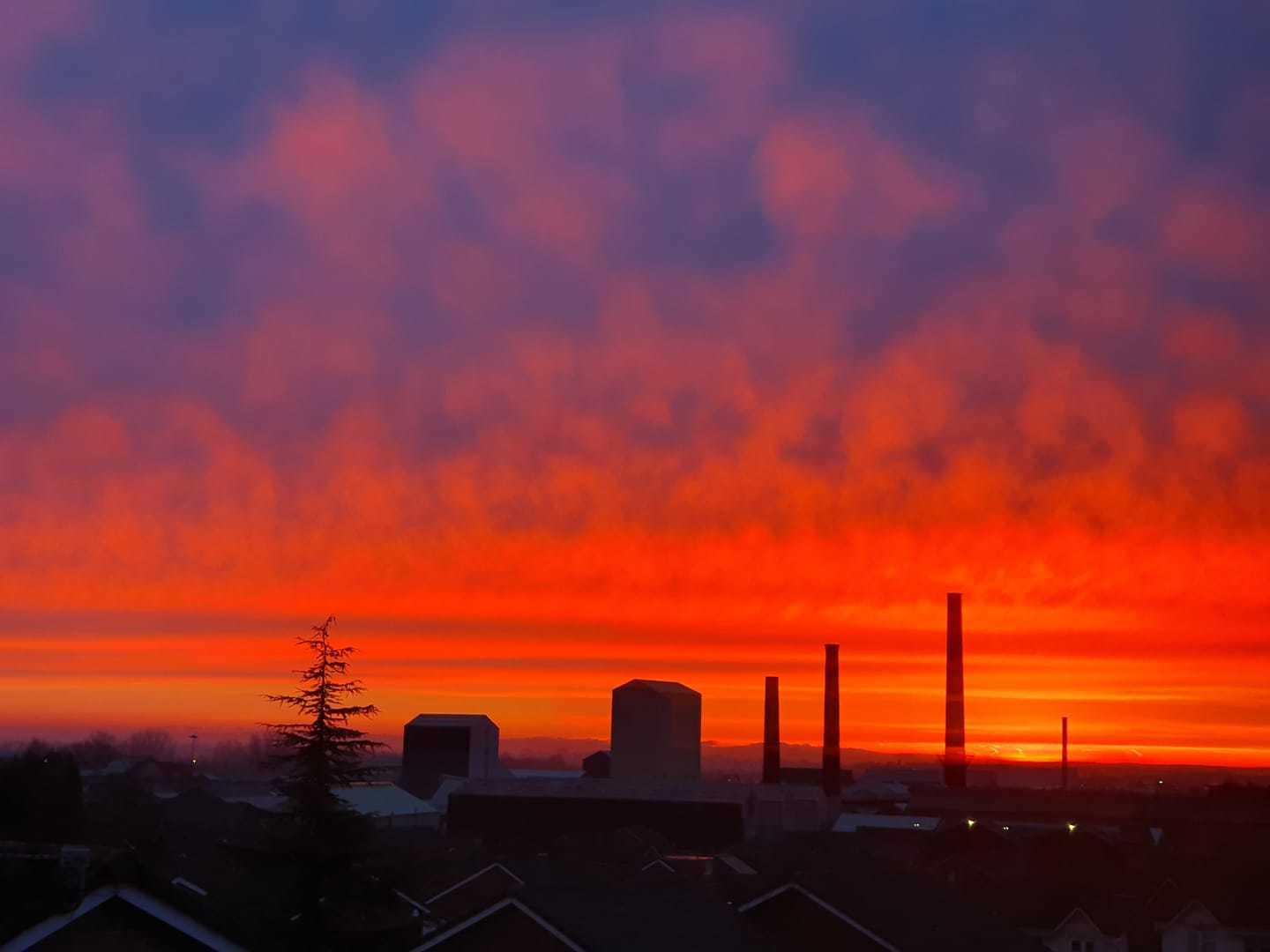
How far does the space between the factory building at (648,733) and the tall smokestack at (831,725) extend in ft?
51.0

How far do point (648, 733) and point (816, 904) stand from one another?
306 feet

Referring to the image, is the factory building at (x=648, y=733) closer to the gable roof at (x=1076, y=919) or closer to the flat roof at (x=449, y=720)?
the flat roof at (x=449, y=720)

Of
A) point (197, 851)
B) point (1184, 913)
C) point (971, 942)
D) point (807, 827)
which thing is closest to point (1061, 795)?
point (807, 827)

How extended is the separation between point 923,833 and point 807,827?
1773cm

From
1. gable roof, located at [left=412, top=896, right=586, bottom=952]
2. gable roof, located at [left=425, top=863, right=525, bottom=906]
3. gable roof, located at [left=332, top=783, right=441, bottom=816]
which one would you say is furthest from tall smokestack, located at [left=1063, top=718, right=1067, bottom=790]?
gable roof, located at [left=412, top=896, right=586, bottom=952]

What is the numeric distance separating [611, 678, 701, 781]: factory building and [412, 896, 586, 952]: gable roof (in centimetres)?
9481

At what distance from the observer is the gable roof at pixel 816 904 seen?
30.8 meters

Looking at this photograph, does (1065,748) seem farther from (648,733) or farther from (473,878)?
(473,878)

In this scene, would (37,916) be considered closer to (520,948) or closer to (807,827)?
(520,948)

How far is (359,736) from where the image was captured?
3097 centimetres

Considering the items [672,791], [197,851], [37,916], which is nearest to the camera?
[37,916]

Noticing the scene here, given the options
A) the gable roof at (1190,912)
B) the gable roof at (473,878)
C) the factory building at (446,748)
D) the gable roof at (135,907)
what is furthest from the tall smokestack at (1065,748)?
the gable roof at (135,907)

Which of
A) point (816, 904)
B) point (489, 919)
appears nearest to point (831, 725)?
point (816, 904)

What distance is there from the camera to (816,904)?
1237 inches
